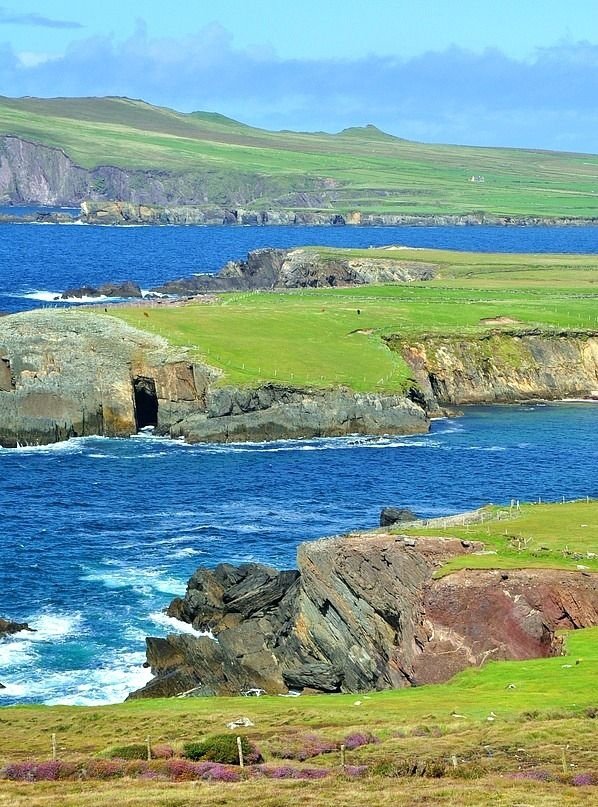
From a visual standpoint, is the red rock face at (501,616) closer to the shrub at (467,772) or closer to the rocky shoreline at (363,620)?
the rocky shoreline at (363,620)

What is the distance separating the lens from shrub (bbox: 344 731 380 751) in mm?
54834

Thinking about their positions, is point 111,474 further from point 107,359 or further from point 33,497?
point 107,359

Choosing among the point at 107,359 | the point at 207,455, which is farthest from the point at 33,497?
the point at 107,359

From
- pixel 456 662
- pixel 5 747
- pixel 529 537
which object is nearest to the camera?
pixel 5 747

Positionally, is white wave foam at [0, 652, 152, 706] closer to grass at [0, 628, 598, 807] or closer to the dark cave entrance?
grass at [0, 628, 598, 807]

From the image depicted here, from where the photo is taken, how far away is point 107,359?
136000mm

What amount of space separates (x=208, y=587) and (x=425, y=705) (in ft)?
83.6

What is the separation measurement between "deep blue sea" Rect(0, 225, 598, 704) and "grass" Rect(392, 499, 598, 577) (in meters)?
15.5

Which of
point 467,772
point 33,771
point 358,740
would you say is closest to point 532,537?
point 358,740

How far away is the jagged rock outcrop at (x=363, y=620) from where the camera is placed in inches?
2726

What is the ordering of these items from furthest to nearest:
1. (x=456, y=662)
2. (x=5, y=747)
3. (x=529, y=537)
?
(x=529, y=537), (x=456, y=662), (x=5, y=747)

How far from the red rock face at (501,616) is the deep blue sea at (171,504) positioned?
15224mm

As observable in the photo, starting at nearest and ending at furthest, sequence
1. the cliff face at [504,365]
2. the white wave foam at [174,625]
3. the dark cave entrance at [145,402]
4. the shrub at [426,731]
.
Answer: the shrub at [426,731]
the white wave foam at [174,625]
the dark cave entrance at [145,402]
the cliff face at [504,365]

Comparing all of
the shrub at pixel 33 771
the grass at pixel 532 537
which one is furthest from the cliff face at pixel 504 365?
the shrub at pixel 33 771
